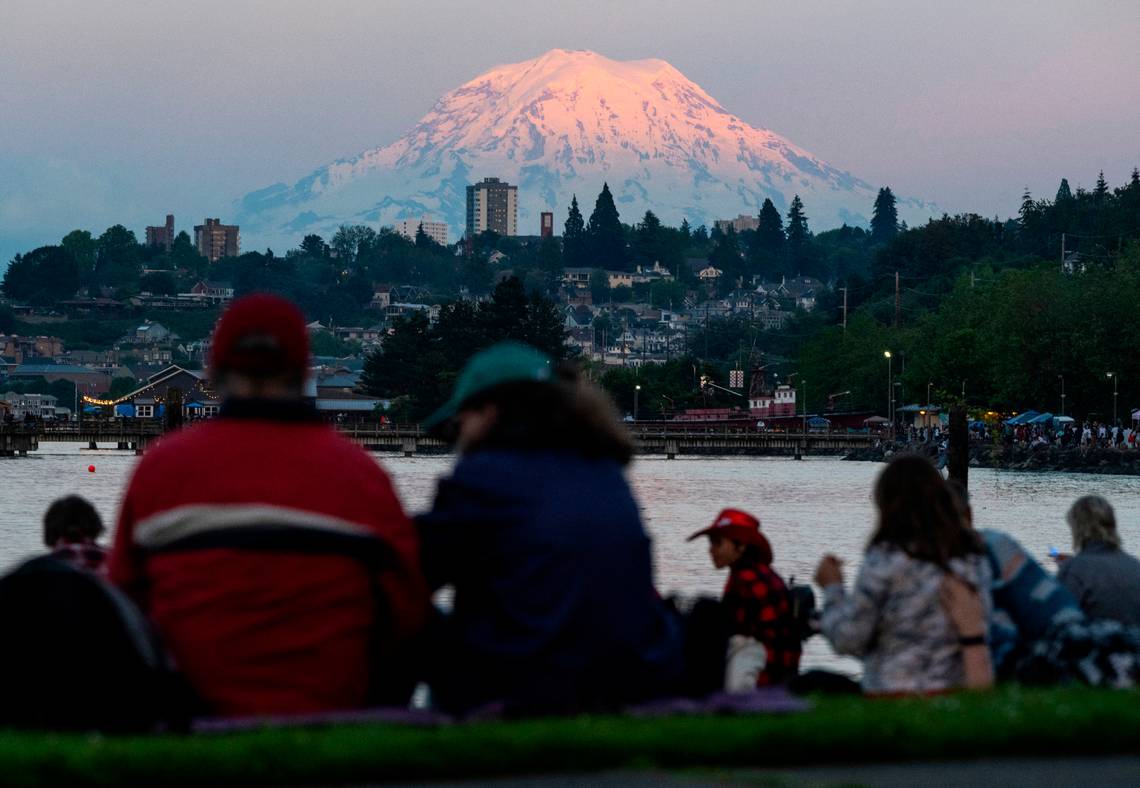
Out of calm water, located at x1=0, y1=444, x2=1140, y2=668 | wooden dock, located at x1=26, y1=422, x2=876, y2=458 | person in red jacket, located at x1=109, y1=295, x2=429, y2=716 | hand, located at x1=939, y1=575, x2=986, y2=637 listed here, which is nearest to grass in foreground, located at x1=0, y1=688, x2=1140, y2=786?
person in red jacket, located at x1=109, y1=295, x2=429, y2=716

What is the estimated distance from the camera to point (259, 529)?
686cm

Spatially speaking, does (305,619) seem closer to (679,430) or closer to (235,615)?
(235,615)

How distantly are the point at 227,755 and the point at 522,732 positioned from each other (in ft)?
3.29

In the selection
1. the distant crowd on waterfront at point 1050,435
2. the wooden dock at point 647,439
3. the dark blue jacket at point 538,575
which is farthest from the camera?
the wooden dock at point 647,439

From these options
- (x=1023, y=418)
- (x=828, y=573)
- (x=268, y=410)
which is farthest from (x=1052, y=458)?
(x=268, y=410)

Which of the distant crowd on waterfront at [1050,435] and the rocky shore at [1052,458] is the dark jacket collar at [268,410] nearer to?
the rocky shore at [1052,458]

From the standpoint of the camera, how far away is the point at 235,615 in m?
6.91

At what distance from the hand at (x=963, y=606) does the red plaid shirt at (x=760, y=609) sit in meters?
2.04

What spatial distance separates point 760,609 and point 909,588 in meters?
2.14

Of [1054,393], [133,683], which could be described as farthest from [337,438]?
[1054,393]

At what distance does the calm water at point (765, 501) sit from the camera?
40344 mm

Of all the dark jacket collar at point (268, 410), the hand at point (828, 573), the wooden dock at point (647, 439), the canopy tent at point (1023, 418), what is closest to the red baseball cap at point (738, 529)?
the hand at point (828, 573)

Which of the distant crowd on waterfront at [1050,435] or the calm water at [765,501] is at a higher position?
the distant crowd on waterfront at [1050,435]

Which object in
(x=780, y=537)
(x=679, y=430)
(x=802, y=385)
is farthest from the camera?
(x=802, y=385)
